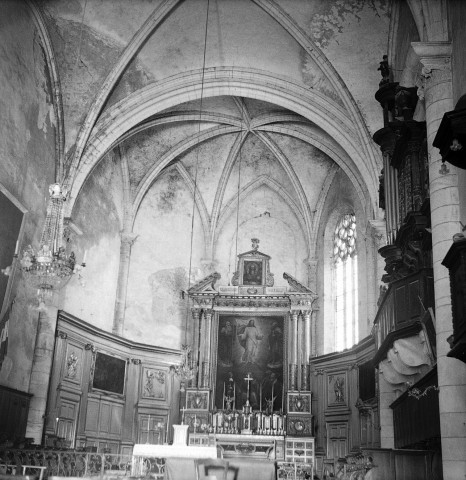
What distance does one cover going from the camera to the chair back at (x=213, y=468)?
5.24m

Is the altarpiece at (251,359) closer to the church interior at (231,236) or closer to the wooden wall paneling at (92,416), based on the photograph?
the church interior at (231,236)

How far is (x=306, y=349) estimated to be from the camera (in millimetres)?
20906

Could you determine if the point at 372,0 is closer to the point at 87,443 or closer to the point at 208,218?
the point at 208,218

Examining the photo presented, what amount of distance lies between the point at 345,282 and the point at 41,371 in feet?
32.1

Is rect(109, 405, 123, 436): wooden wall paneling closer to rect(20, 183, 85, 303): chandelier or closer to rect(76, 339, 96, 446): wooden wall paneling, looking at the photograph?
rect(76, 339, 96, 446): wooden wall paneling

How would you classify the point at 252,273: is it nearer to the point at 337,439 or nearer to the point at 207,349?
the point at 207,349

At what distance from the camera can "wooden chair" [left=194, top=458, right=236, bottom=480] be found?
5.24 m

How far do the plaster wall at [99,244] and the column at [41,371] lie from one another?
1354 millimetres

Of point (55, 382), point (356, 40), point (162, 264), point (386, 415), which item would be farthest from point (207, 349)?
point (356, 40)

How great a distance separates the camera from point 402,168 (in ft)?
40.0

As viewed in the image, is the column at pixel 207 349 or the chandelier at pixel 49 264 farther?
the column at pixel 207 349

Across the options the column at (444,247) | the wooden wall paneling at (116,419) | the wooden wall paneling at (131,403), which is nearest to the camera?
the column at (444,247)

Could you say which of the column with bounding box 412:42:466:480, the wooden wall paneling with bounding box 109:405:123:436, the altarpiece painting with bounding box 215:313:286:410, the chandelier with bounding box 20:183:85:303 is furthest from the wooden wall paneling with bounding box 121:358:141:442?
the column with bounding box 412:42:466:480

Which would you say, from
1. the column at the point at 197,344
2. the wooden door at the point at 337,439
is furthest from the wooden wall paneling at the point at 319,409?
→ the column at the point at 197,344
